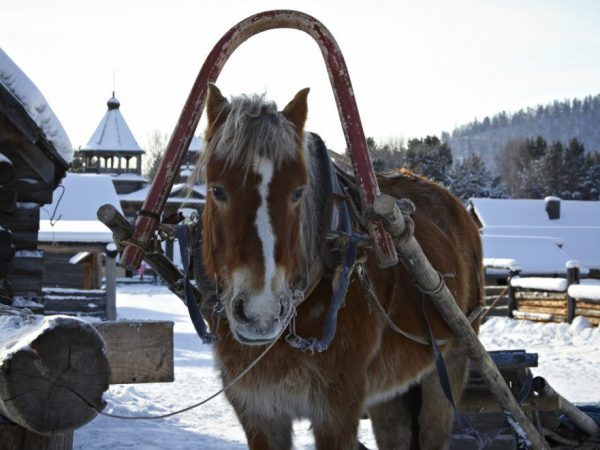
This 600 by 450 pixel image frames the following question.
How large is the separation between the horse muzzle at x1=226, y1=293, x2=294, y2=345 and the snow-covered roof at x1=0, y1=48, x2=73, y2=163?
5.01 m

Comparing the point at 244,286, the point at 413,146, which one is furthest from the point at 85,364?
the point at 413,146

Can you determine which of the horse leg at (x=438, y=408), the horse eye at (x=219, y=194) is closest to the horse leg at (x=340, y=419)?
the horse eye at (x=219, y=194)

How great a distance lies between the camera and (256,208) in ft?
9.43

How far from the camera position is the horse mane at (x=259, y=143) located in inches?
118

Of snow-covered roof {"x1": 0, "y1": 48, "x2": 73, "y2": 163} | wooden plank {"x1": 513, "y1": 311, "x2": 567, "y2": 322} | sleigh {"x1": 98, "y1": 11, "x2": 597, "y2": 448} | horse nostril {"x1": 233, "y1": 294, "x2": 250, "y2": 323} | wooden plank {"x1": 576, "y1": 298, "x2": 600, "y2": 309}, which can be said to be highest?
snow-covered roof {"x1": 0, "y1": 48, "x2": 73, "y2": 163}

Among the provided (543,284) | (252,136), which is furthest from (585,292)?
(252,136)

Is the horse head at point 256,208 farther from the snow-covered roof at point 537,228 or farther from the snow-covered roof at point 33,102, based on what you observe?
the snow-covered roof at point 537,228

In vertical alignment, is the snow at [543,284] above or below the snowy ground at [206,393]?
above

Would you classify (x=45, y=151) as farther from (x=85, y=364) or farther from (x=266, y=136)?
(x=85, y=364)

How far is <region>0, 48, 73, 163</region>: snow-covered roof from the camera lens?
7.07 m

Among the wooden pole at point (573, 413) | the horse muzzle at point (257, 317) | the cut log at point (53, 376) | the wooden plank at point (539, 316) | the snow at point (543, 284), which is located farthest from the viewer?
the snow at point (543, 284)

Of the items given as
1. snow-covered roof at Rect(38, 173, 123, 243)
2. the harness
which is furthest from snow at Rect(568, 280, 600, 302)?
the harness

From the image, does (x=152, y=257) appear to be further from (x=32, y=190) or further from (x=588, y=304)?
(x=588, y=304)

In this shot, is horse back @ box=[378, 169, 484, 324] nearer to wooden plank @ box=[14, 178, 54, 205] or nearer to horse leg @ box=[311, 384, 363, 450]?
horse leg @ box=[311, 384, 363, 450]
